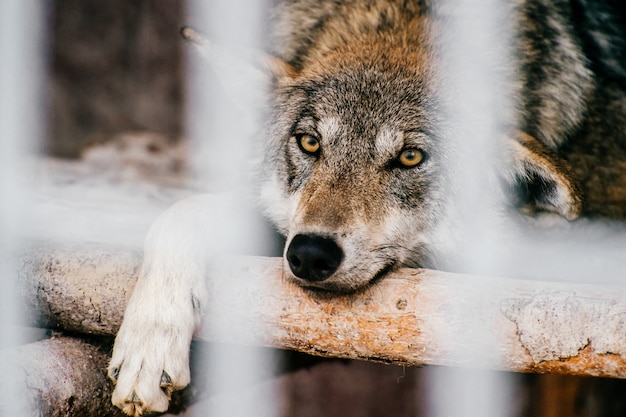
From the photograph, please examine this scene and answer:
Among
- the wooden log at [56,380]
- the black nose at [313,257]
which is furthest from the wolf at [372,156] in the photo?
the wooden log at [56,380]

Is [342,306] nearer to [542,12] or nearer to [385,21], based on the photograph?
[385,21]

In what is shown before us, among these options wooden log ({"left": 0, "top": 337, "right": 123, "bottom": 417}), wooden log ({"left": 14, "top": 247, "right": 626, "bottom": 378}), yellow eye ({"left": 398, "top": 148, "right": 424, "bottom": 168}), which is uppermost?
yellow eye ({"left": 398, "top": 148, "right": 424, "bottom": 168})

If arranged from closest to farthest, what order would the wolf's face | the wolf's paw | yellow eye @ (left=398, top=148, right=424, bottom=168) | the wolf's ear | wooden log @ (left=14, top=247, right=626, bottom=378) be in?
1. wooden log @ (left=14, top=247, right=626, bottom=378)
2. the wolf's paw
3. the wolf's face
4. the wolf's ear
5. yellow eye @ (left=398, top=148, right=424, bottom=168)

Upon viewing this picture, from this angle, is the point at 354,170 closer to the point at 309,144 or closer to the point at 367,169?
the point at 367,169

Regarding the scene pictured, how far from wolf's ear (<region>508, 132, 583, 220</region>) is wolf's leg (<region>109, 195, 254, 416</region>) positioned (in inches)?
38.5

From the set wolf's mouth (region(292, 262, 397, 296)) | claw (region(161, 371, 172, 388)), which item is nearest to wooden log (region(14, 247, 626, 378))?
wolf's mouth (region(292, 262, 397, 296))

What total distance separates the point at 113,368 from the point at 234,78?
1171mm

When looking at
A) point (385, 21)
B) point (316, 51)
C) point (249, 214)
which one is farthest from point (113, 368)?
point (385, 21)

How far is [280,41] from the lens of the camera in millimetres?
2814

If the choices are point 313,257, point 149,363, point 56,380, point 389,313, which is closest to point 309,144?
point 313,257

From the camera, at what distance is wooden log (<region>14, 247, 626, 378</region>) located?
1.50 meters

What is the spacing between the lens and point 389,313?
1.64 m

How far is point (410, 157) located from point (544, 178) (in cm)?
42

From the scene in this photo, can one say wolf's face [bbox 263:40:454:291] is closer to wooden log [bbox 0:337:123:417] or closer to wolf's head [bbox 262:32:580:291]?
wolf's head [bbox 262:32:580:291]
